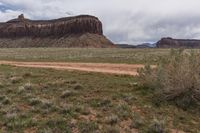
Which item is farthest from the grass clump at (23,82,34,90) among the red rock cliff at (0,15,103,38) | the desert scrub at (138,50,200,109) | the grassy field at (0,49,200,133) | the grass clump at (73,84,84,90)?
the red rock cliff at (0,15,103,38)

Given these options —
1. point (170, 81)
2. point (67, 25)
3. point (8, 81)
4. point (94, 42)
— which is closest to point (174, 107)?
point (170, 81)

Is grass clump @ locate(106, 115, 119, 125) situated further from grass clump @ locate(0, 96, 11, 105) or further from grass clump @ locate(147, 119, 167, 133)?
grass clump @ locate(0, 96, 11, 105)

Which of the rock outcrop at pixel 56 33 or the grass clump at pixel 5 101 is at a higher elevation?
the rock outcrop at pixel 56 33

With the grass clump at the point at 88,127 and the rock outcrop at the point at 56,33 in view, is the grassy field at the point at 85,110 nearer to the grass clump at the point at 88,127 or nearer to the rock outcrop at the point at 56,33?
the grass clump at the point at 88,127

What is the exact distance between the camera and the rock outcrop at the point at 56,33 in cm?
15362

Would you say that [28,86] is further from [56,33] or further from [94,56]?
[56,33]

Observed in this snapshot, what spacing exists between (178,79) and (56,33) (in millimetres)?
156953

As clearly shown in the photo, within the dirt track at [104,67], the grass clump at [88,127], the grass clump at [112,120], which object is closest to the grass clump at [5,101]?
the grass clump at [88,127]

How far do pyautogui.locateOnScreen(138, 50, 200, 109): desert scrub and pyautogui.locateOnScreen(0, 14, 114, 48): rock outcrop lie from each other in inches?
5165

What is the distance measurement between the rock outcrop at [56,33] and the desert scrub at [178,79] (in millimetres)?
131186

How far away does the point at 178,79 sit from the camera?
12.1 meters

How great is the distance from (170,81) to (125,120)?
2829 mm

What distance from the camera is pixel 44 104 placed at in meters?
11.3

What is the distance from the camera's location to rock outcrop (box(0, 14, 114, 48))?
153625 mm
